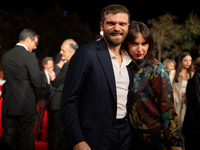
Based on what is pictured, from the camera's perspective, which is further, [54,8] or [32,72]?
[54,8]

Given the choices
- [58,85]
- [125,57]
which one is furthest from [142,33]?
[58,85]

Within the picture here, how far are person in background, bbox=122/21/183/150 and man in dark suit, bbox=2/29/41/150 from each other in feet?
7.57

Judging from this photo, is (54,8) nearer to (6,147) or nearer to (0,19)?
(0,19)

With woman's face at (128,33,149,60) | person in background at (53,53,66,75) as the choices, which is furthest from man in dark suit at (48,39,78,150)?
woman's face at (128,33,149,60)

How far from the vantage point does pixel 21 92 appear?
399 centimetres

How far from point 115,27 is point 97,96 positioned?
64 centimetres

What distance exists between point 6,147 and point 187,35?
26.5 metres

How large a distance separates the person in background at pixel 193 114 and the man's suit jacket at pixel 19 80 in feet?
9.12

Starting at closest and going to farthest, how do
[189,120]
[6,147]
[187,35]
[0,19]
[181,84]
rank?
[6,147], [189,120], [181,84], [187,35], [0,19]

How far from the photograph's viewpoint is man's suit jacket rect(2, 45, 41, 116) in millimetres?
3924

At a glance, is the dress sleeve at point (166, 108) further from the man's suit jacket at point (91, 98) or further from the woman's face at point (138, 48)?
the man's suit jacket at point (91, 98)

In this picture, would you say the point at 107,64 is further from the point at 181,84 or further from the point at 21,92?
the point at 181,84

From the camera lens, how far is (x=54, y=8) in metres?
26.7

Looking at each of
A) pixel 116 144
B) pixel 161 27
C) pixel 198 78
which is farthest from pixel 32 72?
pixel 161 27
